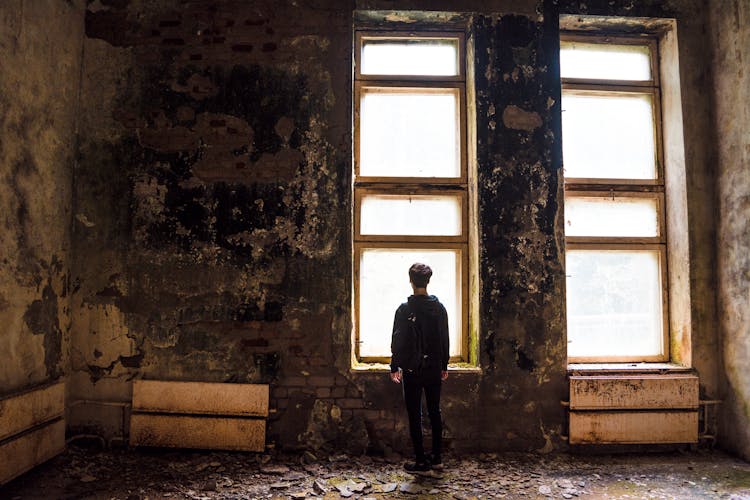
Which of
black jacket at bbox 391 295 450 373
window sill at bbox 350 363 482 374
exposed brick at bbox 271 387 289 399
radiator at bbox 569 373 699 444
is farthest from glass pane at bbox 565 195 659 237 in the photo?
exposed brick at bbox 271 387 289 399

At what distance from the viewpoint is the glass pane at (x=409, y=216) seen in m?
3.48

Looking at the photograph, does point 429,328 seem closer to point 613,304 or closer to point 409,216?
point 409,216

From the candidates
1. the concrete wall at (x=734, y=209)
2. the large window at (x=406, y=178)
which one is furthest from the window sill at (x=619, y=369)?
the large window at (x=406, y=178)

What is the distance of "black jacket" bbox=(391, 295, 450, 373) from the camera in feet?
9.26

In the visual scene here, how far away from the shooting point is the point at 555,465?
10.2 feet

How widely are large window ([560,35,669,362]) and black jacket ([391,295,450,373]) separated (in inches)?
46.3

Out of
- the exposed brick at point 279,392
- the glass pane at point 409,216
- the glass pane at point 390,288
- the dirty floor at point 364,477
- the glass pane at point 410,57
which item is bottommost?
the dirty floor at point 364,477

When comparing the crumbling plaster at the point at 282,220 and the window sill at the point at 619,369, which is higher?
the crumbling plaster at the point at 282,220

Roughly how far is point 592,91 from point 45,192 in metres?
3.89

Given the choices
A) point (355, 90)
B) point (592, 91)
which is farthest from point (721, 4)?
point (355, 90)

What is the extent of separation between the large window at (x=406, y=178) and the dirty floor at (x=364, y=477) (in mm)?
784

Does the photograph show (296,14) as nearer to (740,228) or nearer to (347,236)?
(347,236)

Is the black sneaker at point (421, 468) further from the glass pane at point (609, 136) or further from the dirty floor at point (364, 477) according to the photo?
the glass pane at point (609, 136)

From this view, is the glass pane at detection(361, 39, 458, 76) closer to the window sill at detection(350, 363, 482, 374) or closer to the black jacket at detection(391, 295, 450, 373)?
the black jacket at detection(391, 295, 450, 373)
